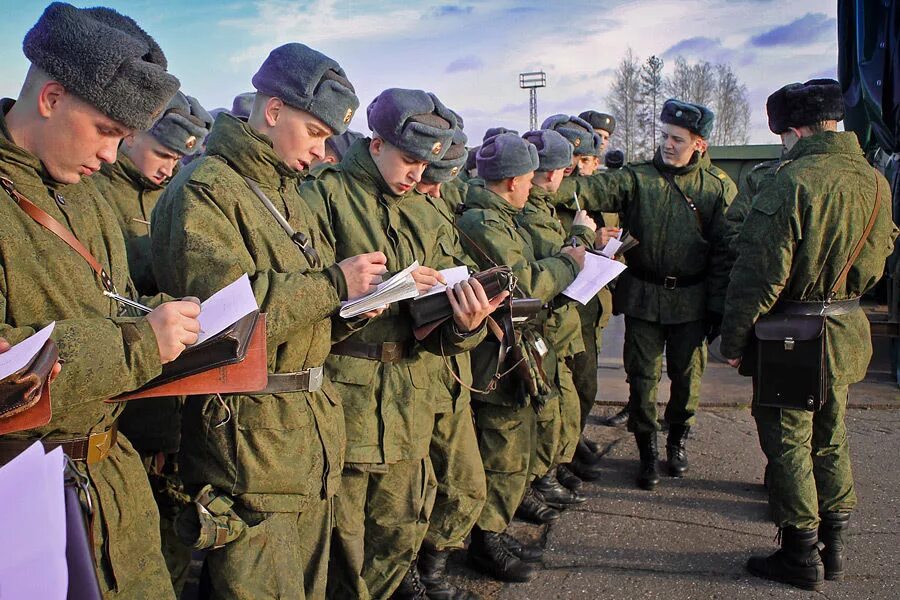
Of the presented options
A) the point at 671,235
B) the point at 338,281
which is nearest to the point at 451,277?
the point at 338,281

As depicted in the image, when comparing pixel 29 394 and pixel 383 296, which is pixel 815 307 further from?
pixel 29 394

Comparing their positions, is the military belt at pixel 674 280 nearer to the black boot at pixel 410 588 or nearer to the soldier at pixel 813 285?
the soldier at pixel 813 285

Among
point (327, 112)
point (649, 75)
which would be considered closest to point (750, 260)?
point (327, 112)

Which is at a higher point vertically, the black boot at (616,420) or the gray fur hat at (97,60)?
the gray fur hat at (97,60)

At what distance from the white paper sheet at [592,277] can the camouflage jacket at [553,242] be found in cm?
17

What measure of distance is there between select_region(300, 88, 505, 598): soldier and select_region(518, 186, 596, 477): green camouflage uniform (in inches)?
48.3

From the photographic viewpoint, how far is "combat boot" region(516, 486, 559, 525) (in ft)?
14.9

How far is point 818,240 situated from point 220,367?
295cm

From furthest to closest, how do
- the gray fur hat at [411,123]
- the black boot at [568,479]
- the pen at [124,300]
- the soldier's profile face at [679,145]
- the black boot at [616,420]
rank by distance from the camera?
the black boot at [616,420] < the soldier's profile face at [679,145] < the black boot at [568,479] < the gray fur hat at [411,123] < the pen at [124,300]

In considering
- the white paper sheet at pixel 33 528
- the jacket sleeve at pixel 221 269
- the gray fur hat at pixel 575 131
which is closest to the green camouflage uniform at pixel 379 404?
the jacket sleeve at pixel 221 269

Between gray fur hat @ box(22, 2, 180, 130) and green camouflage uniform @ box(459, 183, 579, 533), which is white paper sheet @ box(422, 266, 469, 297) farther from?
gray fur hat @ box(22, 2, 180, 130)

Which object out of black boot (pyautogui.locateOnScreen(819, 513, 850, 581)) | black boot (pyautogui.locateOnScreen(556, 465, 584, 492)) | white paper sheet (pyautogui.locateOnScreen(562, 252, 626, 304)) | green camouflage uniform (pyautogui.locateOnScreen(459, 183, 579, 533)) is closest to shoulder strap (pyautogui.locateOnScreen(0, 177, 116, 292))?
green camouflage uniform (pyautogui.locateOnScreen(459, 183, 579, 533))

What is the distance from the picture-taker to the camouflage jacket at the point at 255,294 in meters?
2.32

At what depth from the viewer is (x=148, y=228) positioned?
3.70m
